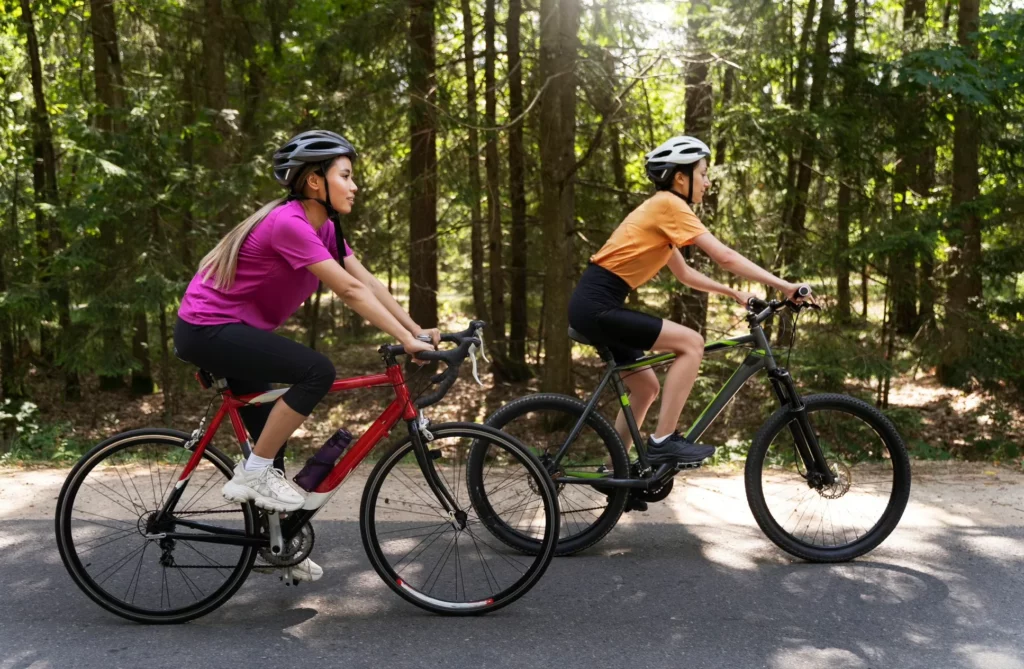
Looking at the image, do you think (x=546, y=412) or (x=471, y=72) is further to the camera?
(x=471, y=72)

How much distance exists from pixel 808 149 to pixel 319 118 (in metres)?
6.40

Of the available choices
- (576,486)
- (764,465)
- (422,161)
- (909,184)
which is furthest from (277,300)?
(909,184)

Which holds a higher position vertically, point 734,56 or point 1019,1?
point 1019,1

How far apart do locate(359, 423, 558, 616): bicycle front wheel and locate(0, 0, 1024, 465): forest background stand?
5.77 metres

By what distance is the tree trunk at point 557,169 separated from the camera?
10250 millimetres

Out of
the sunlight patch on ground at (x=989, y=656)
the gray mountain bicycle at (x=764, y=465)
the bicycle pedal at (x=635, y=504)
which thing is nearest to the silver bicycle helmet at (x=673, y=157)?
the gray mountain bicycle at (x=764, y=465)

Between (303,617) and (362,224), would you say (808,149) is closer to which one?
(362,224)

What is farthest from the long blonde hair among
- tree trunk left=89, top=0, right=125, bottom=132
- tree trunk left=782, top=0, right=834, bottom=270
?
tree trunk left=89, top=0, right=125, bottom=132

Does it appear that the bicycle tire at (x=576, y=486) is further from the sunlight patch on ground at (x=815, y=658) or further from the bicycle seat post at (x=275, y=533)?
the sunlight patch on ground at (x=815, y=658)

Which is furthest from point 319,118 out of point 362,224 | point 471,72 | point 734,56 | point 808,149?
point 808,149

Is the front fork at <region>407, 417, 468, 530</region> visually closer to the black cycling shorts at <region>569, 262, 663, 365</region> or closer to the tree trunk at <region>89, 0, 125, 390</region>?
the black cycling shorts at <region>569, 262, 663, 365</region>

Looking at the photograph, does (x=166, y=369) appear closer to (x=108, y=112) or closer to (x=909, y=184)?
(x=108, y=112)

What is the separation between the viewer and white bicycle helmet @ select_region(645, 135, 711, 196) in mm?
4645

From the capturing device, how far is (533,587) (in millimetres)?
4168
